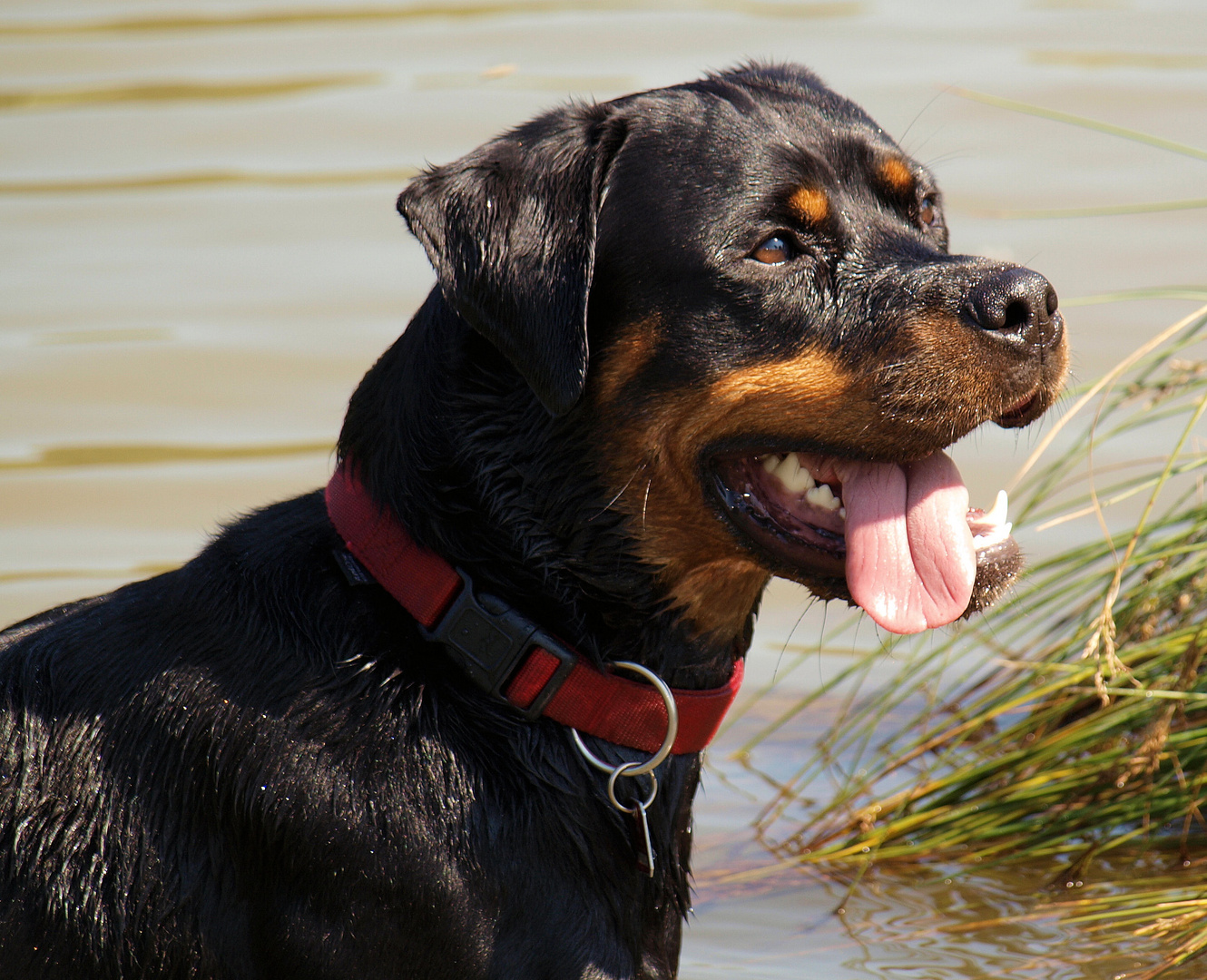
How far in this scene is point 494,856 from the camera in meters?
2.69

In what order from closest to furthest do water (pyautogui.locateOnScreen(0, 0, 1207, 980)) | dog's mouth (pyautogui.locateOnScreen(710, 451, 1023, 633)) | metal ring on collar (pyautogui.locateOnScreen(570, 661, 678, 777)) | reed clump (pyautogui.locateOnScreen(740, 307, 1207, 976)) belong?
metal ring on collar (pyautogui.locateOnScreen(570, 661, 678, 777)) → dog's mouth (pyautogui.locateOnScreen(710, 451, 1023, 633)) → reed clump (pyautogui.locateOnScreen(740, 307, 1207, 976)) → water (pyautogui.locateOnScreen(0, 0, 1207, 980))

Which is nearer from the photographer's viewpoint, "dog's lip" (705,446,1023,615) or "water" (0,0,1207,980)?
"dog's lip" (705,446,1023,615)

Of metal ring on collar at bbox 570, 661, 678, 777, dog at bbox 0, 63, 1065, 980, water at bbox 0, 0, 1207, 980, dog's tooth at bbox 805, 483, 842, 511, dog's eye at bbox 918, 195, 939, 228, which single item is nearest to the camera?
dog at bbox 0, 63, 1065, 980

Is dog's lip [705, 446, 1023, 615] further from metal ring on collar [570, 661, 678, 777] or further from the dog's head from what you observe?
metal ring on collar [570, 661, 678, 777]

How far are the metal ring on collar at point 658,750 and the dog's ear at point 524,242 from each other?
481mm

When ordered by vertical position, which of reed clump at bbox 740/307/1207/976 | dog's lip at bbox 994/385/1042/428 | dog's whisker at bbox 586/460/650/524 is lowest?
reed clump at bbox 740/307/1207/976

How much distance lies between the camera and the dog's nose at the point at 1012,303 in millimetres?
2867

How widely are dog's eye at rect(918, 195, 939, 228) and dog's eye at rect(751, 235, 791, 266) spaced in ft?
1.40

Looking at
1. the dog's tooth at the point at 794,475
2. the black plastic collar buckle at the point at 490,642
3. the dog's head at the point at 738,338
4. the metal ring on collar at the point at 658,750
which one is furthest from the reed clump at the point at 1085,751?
the black plastic collar buckle at the point at 490,642

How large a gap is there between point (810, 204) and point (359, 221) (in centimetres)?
616

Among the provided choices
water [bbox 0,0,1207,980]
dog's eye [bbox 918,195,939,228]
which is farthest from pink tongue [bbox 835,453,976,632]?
water [bbox 0,0,1207,980]

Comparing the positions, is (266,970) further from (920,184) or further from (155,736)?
(920,184)

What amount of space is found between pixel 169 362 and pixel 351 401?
465 centimetres

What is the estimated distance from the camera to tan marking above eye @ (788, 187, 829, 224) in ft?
9.68
